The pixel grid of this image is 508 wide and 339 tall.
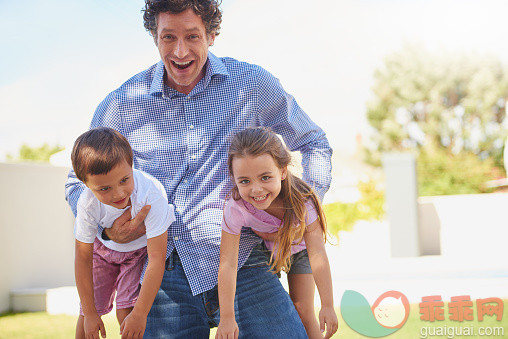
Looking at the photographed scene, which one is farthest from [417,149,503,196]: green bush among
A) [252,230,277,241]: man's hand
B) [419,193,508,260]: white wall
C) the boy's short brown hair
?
the boy's short brown hair

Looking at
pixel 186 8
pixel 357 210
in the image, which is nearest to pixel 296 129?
pixel 186 8

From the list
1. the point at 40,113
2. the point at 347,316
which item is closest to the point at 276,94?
the point at 347,316

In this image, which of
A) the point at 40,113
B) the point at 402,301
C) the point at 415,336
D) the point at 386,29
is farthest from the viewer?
the point at 40,113

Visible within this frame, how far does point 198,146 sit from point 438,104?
28.0 metres

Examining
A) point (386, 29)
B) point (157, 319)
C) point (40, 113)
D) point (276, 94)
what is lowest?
point (157, 319)

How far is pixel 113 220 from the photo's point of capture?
2.56 meters

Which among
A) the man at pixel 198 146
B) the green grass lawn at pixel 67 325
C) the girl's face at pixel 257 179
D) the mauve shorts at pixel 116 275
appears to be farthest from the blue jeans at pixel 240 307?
the green grass lawn at pixel 67 325

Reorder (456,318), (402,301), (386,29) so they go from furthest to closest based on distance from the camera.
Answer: (386,29) → (402,301) → (456,318)

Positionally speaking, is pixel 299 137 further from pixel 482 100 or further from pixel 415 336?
pixel 482 100

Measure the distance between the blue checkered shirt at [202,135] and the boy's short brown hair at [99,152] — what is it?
287 mm

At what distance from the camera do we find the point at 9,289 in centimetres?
721

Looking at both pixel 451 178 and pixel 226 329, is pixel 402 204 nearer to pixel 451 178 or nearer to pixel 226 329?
pixel 226 329

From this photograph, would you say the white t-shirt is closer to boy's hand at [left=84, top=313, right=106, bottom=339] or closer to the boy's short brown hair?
Answer: the boy's short brown hair

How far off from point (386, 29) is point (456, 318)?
31627 millimetres
